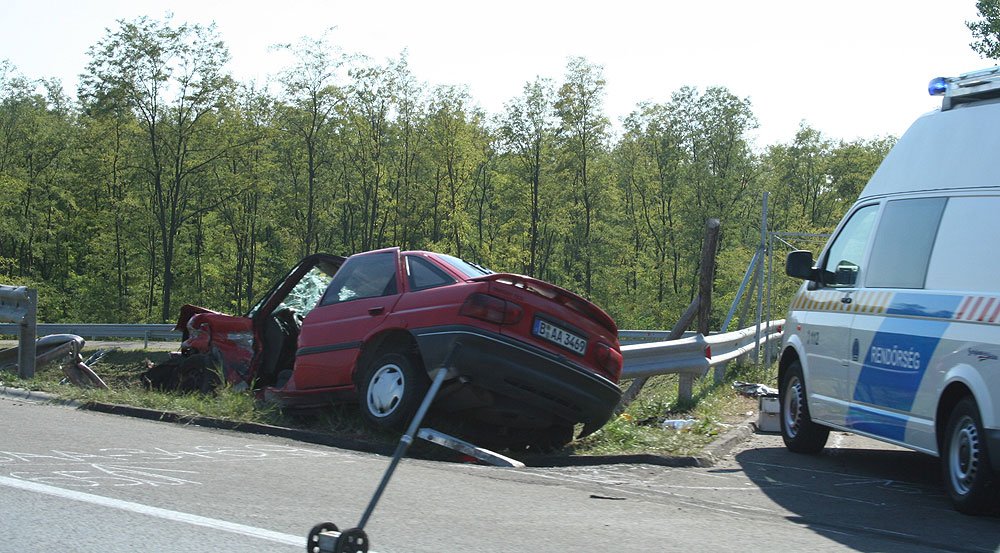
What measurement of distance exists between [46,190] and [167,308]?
9.86 meters

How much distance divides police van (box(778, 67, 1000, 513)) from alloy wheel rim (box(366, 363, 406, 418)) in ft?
11.4

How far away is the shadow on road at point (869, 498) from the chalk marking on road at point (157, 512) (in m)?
2.87

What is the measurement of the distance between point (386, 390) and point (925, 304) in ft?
13.4

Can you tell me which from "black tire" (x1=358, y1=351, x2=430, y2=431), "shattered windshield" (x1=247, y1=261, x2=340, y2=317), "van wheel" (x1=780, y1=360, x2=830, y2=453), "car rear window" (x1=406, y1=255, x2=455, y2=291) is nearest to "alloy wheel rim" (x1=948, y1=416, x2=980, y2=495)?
"van wheel" (x1=780, y1=360, x2=830, y2=453)

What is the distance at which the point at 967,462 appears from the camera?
662 centimetres

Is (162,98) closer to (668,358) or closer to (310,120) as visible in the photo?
(310,120)

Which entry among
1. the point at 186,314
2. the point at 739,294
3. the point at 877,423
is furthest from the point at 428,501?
the point at 739,294

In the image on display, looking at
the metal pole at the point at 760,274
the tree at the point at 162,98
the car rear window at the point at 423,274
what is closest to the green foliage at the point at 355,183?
the tree at the point at 162,98

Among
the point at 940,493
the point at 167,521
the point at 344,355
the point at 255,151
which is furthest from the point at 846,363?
the point at 255,151

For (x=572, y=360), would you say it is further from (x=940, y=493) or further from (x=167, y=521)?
(x=167, y=521)

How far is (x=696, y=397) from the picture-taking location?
11.9m

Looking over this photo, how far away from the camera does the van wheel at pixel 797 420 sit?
9.40 metres

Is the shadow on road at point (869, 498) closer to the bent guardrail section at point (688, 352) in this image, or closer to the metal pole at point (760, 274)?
the bent guardrail section at point (688, 352)

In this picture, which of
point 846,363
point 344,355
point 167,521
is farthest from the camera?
point 344,355
